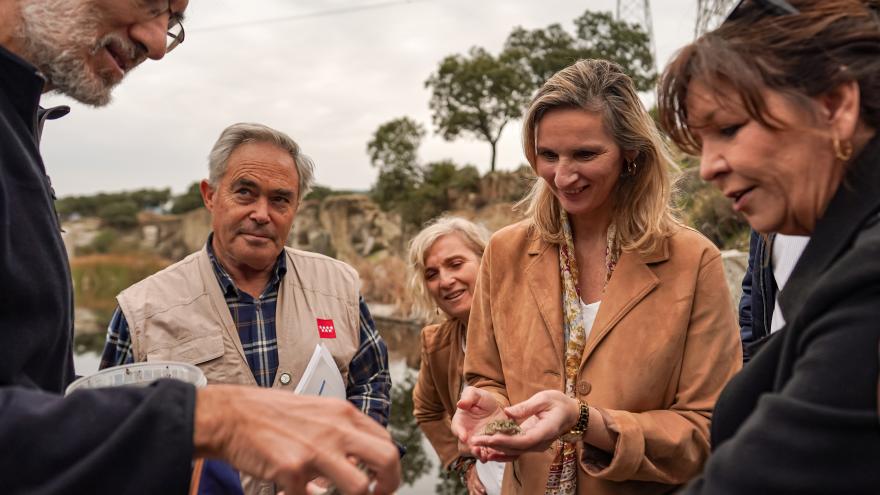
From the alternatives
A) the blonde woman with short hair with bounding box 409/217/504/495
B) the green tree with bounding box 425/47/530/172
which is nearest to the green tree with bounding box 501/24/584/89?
the green tree with bounding box 425/47/530/172

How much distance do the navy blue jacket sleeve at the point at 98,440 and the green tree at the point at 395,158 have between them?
70.5 feet

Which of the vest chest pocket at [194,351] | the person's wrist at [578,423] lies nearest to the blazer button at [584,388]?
the person's wrist at [578,423]

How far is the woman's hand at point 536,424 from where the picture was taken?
1.82 meters

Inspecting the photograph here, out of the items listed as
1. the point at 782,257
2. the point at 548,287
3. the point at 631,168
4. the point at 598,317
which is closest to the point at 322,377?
the point at 548,287

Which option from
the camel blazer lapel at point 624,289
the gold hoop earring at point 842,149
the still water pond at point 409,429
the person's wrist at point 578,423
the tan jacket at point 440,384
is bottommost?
the still water pond at point 409,429

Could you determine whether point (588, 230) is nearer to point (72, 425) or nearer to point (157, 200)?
point (72, 425)

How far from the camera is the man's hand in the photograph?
108 centimetres

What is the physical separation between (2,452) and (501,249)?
1.63 m

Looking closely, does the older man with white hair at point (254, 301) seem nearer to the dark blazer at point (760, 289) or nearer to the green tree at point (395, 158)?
the dark blazer at point (760, 289)

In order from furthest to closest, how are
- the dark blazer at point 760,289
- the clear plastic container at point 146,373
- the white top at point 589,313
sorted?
the white top at point 589,313
the dark blazer at point 760,289
the clear plastic container at point 146,373

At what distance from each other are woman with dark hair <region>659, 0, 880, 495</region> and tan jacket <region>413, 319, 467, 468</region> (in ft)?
6.61

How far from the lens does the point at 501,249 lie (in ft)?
7.93

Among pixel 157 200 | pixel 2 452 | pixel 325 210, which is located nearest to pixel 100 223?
pixel 157 200

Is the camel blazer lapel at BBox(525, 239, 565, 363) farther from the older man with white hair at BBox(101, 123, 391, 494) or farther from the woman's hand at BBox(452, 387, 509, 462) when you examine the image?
the older man with white hair at BBox(101, 123, 391, 494)
